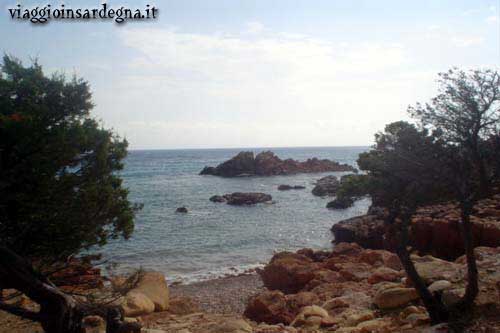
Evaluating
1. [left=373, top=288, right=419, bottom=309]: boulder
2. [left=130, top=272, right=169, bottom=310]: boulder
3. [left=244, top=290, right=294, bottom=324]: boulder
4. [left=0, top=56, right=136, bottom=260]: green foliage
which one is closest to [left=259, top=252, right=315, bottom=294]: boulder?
[left=244, top=290, right=294, bottom=324]: boulder

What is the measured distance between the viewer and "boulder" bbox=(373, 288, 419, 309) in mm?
13758

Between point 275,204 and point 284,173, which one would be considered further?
point 284,173

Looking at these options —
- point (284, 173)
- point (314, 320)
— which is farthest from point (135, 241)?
point (284, 173)

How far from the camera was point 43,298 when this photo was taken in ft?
27.5

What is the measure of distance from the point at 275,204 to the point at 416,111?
44.6 meters

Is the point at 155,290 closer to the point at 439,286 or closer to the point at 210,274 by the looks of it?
the point at 210,274

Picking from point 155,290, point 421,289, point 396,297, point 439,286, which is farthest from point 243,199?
point 421,289

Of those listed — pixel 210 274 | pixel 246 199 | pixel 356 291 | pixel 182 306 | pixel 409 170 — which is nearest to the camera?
pixel 409 170

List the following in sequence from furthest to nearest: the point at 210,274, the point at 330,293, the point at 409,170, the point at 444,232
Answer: the point at 210,274
the point at 444,232
the point at 330,293
the point at 409,170

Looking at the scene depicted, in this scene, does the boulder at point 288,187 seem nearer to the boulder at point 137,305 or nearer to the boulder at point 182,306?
the boulder at point 182,306

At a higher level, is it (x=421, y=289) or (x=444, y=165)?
(x=444, y=165)

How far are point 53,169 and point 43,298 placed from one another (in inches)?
154

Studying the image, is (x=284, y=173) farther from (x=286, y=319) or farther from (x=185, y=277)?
(x=286, y=319)

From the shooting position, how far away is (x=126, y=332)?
10211mm
